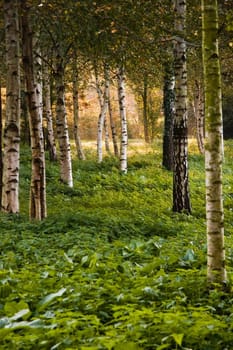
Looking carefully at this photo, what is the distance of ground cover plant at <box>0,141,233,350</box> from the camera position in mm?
4941

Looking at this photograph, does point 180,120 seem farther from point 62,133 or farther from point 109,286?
point 109,286

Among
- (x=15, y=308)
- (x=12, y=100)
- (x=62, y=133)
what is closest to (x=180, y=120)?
(x=12, y=100)

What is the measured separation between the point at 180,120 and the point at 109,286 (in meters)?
8.93

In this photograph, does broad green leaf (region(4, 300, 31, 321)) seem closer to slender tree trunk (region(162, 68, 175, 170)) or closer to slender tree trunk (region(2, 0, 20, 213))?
slender tree trunk (region(2, 0, 20, 213))

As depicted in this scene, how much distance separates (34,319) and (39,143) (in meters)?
8.83

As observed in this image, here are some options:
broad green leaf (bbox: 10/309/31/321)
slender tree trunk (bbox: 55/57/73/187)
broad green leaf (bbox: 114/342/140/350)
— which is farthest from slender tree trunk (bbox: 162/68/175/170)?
broad green leaf (bbox: 114/342/140/350)

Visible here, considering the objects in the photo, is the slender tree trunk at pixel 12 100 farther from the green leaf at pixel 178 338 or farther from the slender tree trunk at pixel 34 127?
the green leaf at pixel 178 338

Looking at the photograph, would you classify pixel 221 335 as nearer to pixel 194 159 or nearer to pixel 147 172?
pixel 147 172

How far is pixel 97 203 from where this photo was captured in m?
17.2

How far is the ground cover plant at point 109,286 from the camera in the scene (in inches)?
195

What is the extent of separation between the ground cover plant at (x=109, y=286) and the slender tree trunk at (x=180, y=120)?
767 mm

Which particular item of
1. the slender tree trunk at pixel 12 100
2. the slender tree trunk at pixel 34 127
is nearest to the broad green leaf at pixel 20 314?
the slender tree trunk at pixel 34 127

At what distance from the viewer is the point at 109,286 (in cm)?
639

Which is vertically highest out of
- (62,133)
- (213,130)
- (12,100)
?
(12,100)
